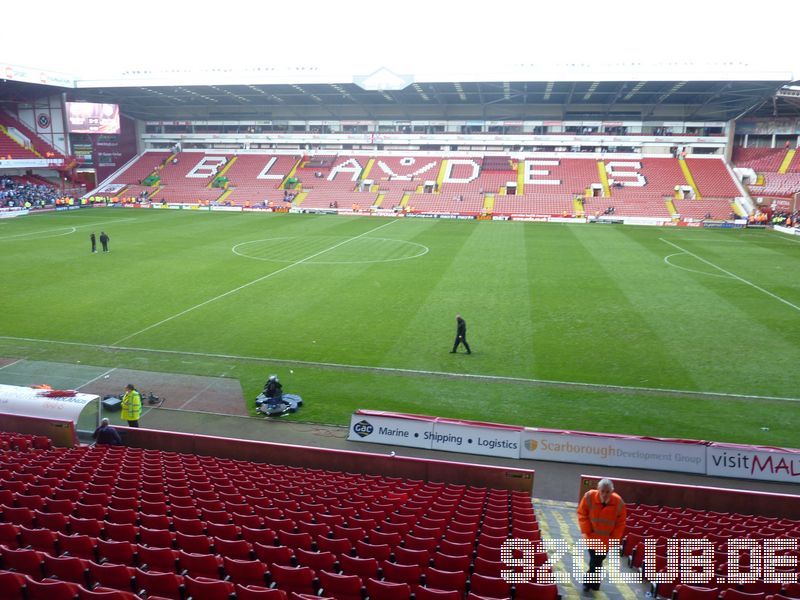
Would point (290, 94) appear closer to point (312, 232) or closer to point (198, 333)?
point (312, 232)

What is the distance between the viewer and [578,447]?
485 inches

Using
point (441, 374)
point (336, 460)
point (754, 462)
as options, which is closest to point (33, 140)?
point (441, 374)

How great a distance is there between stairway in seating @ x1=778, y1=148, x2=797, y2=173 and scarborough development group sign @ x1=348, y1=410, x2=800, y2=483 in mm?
58508

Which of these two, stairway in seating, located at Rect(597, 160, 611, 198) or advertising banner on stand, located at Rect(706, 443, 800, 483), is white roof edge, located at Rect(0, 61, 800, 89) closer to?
stairway in seating, located at Rect(597, 160, 611, 198)

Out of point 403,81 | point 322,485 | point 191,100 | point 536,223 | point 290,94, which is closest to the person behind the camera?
point 322,485

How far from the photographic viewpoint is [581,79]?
5700cm

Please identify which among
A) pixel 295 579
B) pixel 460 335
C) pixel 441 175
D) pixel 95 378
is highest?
pixel 441 175

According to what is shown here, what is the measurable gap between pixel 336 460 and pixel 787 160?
65650 millimetres

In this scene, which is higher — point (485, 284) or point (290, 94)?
point (290, 94)

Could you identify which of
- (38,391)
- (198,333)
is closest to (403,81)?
(198,333)

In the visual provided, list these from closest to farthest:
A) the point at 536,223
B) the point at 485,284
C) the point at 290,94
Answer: the point at 485,284
the point at 536,223
the point at 290,94

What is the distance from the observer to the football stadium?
6582 mm

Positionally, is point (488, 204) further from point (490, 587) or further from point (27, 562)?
point (27, 562)

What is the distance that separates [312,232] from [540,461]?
118 ft
